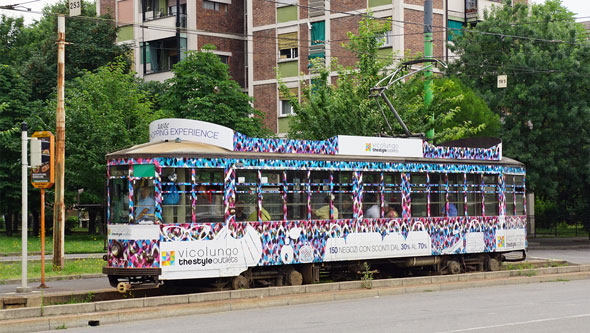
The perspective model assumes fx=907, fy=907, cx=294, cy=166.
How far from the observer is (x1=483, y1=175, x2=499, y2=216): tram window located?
22.4 m

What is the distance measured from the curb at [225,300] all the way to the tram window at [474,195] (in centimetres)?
183

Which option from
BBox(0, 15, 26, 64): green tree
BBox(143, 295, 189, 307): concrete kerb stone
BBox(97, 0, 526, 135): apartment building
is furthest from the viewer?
BBox(0, 15, 26, 64): green tree

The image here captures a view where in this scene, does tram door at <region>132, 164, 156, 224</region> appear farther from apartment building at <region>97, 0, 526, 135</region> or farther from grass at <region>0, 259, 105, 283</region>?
apartment building at <region>97, 0, 526, 135</region>

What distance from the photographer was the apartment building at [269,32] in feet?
145

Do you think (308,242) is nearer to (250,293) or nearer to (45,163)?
(250,293)

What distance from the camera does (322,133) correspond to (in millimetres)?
27750

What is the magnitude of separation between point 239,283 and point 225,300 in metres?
2.00

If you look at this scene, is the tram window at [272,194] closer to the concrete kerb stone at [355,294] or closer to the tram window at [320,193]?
the tram window at [320,193]

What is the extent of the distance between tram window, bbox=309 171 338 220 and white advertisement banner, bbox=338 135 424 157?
814mm

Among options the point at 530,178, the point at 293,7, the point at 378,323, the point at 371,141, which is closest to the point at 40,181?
the point at 371,141

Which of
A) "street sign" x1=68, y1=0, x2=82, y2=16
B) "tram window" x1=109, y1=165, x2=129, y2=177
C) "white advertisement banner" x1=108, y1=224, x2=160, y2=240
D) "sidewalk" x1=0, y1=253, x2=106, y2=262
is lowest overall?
Answer: "sidewalk" x1=0, y1=253, x2=106, y2=262

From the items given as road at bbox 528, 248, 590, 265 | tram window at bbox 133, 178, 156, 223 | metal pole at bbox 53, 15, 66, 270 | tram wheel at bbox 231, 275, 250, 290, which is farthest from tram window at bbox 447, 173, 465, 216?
metal pole at bbox 53, 15, 66, 270

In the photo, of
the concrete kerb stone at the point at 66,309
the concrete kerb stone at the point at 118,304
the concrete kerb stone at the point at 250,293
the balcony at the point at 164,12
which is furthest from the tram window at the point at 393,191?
the balcony at the point at 164,12

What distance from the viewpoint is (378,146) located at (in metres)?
20.2
